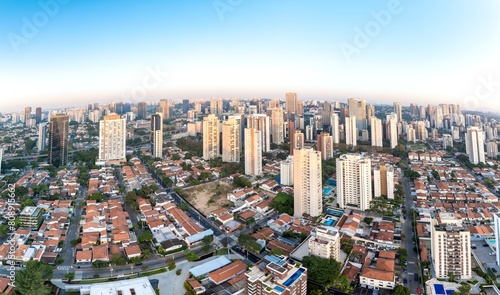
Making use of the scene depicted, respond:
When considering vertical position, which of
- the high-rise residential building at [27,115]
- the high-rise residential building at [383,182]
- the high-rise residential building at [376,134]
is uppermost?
the high-rise residential building at [27,115]

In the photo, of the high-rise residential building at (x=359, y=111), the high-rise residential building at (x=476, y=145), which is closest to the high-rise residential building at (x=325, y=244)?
the high-rise residential building at (x=476, y=145)

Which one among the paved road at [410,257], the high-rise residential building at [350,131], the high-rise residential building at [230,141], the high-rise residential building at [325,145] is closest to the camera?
the paved road at [410,257]

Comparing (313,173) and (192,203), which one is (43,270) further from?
(313,173)

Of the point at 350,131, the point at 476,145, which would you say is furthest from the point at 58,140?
the point at 476,145

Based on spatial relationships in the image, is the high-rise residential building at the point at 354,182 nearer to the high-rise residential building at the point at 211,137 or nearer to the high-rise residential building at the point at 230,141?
the high-rise residential building at the point at 230,141

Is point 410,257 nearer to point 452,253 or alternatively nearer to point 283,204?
point 452,253

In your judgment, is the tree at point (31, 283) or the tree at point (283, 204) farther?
the tree at point (283, 204)

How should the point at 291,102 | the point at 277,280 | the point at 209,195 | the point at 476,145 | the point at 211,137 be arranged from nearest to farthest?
the point at 277,280 → the point at 209,195 → the point at 476,145 → the point at 211,137 → the point at 291,102
